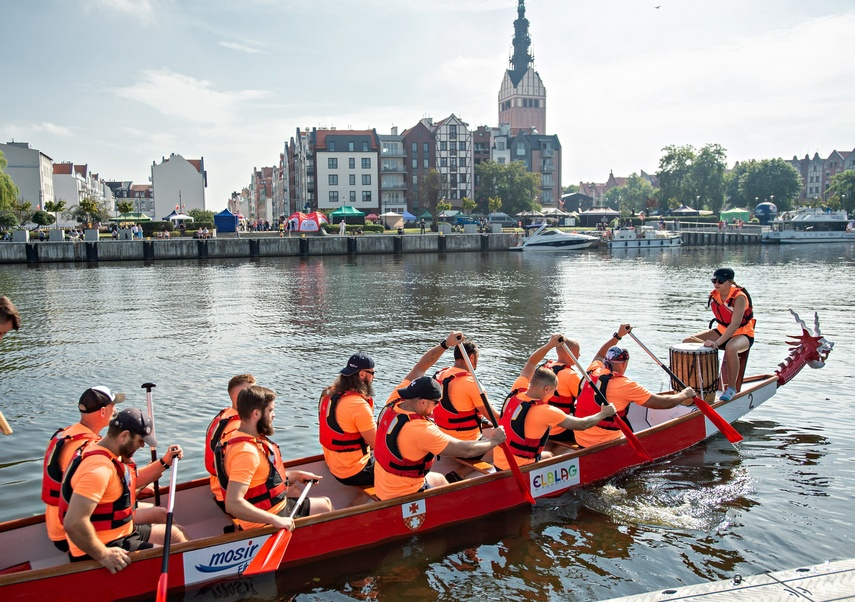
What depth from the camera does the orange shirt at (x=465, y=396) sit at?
27.7ft

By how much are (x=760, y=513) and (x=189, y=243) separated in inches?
2119

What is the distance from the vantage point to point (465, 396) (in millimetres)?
8453

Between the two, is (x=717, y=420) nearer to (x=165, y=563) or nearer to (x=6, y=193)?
(x=165, y=563)

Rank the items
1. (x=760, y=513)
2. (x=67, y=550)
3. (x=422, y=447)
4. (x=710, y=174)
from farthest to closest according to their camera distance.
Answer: (x=710, y=174)
(x=760, y=513)
(x=422, y=447)
(x=67, y=550)

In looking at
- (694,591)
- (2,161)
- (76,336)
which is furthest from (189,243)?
(694,591)

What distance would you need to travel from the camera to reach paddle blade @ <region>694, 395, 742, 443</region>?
10.4 meters

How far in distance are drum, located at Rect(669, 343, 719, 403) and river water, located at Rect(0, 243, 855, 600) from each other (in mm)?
894

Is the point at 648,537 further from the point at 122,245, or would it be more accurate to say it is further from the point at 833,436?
the point at 122,245

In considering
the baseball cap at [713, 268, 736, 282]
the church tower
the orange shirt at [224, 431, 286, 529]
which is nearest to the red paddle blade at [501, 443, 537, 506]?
the orange shirt at [224, 431, 286, 529]

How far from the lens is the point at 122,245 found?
53375mm

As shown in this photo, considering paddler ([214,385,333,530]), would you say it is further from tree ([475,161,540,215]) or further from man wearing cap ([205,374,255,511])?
tree ([475,161,540,215])

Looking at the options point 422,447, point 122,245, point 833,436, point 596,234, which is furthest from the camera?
point 596,234

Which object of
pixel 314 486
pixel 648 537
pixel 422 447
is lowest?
pixel 648 537

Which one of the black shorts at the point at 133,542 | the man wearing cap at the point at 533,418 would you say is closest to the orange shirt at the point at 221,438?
the black shorts at the point at 133,542
